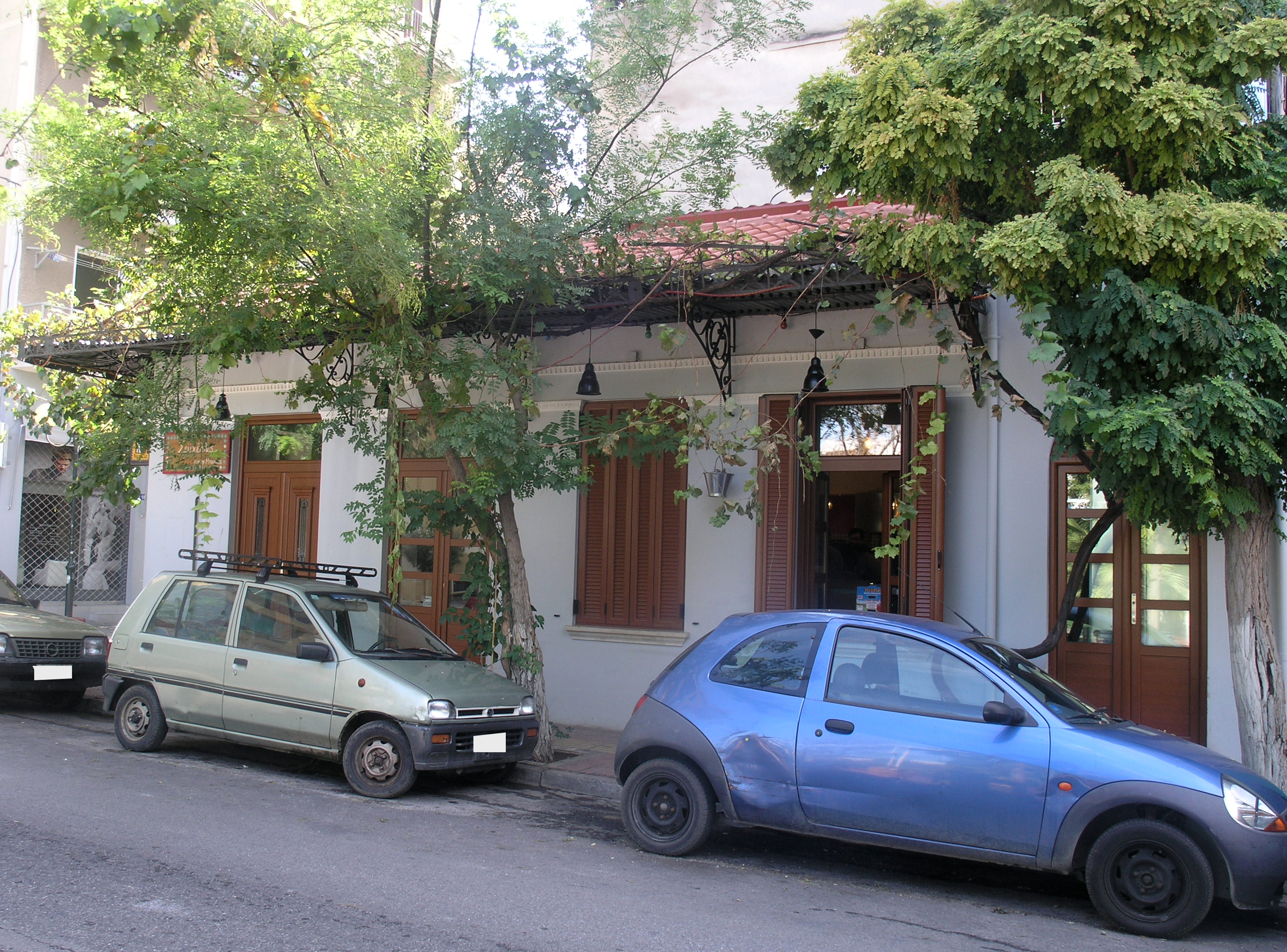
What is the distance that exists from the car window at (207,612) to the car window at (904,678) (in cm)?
528

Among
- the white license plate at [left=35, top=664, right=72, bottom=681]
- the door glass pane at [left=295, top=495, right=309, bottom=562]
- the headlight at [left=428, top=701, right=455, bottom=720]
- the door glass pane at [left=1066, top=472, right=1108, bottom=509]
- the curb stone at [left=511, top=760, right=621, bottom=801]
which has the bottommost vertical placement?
the curb stone at [left=511, top=760, right=621, bottom=801]

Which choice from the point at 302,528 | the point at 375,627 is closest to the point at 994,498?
the point at 375,627

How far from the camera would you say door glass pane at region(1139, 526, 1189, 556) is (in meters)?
8.87

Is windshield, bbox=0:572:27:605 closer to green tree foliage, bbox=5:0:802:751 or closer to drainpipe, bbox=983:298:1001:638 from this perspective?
green tree foliage, bbox=5:0:802:751

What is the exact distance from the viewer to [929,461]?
371 inches

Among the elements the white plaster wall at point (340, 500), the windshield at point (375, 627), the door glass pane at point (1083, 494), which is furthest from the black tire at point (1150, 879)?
the white plaster wall at point (340, 500)

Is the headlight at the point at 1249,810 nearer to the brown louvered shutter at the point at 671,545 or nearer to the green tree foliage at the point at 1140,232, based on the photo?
the green tree foliage at the point at 1140,232

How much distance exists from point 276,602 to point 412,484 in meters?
4.37

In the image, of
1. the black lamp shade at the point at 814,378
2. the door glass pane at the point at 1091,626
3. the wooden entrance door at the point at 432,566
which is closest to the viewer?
the door glass pane at the point at 1091,626

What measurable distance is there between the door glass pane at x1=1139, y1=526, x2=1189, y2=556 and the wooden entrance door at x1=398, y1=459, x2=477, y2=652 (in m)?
7.05

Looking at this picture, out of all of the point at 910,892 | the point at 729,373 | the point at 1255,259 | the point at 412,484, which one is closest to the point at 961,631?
the point at 910,892

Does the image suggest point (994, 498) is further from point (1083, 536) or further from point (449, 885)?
point (449, 885)

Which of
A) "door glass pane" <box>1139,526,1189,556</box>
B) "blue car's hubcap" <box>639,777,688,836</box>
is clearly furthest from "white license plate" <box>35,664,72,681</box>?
"door glass pane" <box>1139,526,1189,556</box>

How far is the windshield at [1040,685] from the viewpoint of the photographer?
18.5 ft
